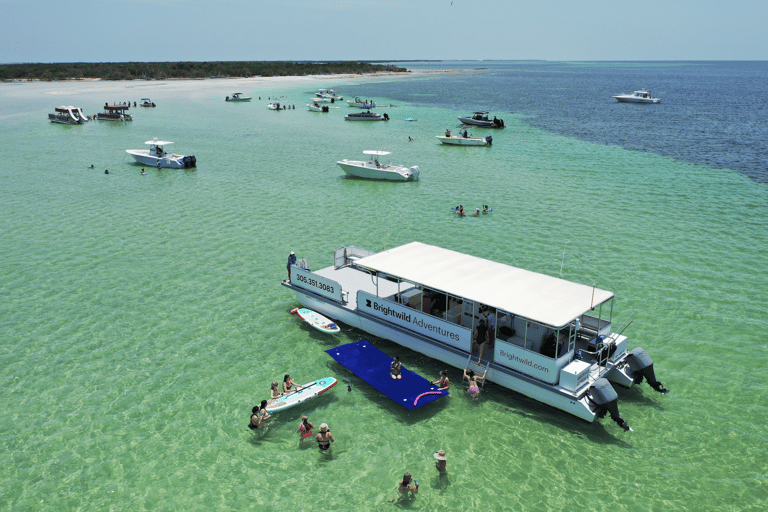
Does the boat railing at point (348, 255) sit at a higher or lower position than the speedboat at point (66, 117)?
lower

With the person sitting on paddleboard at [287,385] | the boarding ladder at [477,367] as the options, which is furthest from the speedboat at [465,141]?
the person sitting on paddleboard at [287,385]

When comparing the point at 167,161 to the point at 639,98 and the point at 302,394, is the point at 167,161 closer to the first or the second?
the point at 302,394

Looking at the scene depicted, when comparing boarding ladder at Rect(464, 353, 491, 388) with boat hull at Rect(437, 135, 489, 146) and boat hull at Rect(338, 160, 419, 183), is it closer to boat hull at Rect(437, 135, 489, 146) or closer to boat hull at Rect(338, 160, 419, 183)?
boat hull at Rect(338, 160, 419, 183)

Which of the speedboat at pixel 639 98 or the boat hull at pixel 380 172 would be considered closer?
the boat hull at pixel 380 172

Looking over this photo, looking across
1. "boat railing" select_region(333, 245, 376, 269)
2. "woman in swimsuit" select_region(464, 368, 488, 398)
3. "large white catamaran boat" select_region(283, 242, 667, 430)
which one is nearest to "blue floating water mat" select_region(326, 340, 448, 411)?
"woman in swimsuit" select_region(464, 368, 488, 398)

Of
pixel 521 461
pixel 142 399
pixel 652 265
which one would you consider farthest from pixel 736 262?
pixel 142 399

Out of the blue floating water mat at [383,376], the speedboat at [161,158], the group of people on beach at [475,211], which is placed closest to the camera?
the blue floating water mat at [383,376]

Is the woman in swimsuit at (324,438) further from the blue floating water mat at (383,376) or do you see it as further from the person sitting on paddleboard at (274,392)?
the blue floating water mat at (383,376)
